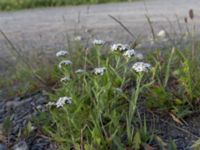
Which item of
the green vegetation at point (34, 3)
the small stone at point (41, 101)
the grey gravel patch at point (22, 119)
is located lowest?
the green vegetation at point (34, 3)

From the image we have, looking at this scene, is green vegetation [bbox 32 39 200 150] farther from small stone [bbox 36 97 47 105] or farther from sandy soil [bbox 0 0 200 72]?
sandy soil [bbox 0 0 200 72]

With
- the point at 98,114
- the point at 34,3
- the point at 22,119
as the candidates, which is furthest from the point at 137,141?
the point at 34,3

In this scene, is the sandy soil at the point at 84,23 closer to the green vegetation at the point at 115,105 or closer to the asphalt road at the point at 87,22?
the asphalt road at the point at 87,22

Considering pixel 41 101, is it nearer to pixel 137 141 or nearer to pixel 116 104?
pixel 116 104

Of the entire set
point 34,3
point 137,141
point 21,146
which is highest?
point 137,141

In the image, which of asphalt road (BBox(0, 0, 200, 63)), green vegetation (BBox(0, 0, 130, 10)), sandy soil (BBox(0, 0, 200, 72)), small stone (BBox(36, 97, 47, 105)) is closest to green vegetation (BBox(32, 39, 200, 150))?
small stone (BBox(36, 97, 47, 105))

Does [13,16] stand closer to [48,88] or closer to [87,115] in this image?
[48,88]

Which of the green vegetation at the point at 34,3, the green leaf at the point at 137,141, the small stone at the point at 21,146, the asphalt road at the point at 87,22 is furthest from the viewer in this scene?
the green vegetation at the point at 34,3

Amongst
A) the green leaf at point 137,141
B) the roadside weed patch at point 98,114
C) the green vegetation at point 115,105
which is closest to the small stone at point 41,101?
the green vegetation at point 115,105
